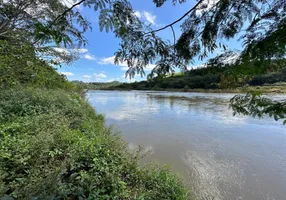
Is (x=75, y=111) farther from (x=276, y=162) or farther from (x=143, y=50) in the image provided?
(x=276, y=162)

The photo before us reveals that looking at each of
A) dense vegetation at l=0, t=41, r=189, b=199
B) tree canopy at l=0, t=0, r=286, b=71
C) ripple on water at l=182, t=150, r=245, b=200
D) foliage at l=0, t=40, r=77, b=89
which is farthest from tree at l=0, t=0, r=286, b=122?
foliage at l=0, t=40, r=77, b=89

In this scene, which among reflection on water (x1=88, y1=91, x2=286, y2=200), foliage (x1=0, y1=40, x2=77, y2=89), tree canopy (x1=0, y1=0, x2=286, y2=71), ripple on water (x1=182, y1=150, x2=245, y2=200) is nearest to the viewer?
tree canopy (x1=0, y1=0, x2=286, y2=71)

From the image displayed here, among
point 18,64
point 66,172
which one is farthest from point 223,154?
point 18,64

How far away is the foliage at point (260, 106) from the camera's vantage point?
1.32 m

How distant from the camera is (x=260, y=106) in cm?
152

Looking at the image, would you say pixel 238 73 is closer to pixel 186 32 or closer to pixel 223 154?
pixel 186 32

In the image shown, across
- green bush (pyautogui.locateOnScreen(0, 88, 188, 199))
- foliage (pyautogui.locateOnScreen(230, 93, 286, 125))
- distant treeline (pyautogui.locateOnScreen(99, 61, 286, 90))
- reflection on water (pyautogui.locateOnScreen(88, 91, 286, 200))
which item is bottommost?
reflection on water (pyautogui.locateOnScreen(88, 91, 286, 200))

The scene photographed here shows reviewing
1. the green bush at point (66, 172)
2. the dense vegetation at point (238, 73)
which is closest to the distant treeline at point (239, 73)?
the dense vegetation at point (238, 73)

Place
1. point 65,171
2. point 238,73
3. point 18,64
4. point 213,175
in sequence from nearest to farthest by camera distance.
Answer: point 238,73
point 65,171
point 213,175
point 18,64

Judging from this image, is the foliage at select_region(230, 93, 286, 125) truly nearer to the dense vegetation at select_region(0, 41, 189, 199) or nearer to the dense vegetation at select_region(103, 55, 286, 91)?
the dense vegetation at select_region(103, 55, 286, 91)

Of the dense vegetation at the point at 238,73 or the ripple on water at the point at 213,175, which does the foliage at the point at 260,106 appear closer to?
the dense vegetation at the point at 238,73

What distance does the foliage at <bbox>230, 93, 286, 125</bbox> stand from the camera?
1321 millimetres

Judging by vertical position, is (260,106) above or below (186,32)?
below

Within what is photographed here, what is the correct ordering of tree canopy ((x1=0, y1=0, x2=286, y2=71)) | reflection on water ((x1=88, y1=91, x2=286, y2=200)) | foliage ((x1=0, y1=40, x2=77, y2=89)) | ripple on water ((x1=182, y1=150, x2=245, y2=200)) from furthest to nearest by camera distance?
foliage ((x1=0, y1=40, x2=77, y2=89)), reflection on water ((x1=88, y1=91, x2=286, y2=200)), ripple on water ((x1=182, y1=150, x2=245, y2=200)), tree canopy ((x1=0, y1=0, x2=286, y2=71))
